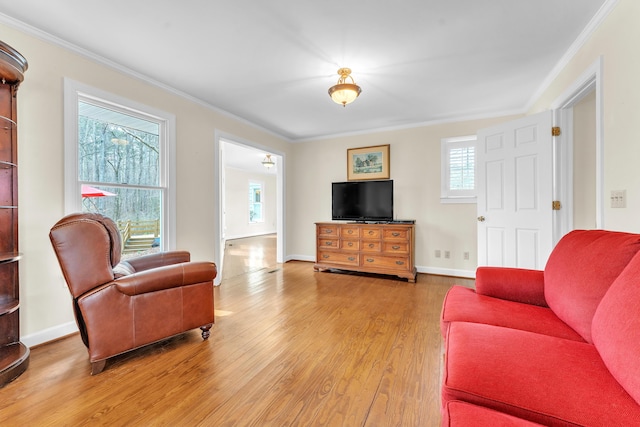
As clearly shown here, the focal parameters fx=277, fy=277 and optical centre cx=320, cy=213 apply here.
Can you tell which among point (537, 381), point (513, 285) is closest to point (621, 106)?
point (513, 285)

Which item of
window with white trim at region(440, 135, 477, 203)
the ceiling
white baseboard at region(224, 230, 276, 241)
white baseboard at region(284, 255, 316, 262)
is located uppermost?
the ceiling

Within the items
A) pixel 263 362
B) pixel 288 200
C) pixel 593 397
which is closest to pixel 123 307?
pixel 263 362

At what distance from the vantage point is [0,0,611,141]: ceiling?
1881 millimetres

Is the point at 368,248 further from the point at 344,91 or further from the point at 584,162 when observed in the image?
the point at 584,162

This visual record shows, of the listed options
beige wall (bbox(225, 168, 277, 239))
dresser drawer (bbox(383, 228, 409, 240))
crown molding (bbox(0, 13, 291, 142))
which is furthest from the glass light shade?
beige wall (bbox(225, 168, 277, 239))

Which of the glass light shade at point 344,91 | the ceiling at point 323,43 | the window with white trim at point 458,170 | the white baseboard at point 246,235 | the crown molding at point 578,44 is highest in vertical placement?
the ceiling at point 323,43

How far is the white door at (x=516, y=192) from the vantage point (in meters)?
2.74

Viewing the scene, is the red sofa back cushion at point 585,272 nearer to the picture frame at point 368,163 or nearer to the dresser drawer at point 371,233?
the dresser drawer at point 371,233

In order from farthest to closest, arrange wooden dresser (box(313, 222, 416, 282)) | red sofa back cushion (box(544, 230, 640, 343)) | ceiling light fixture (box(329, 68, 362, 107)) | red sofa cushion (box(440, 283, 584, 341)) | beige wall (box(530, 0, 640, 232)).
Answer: wooden dresser (box(313, 222, 416, 282)), ceiling light fixture (box(329, 68, 362, 107)), beige wall (box(530, 0, 640, 232)), red sofa cushion (box(440, 283, 584, 341)), red sofa back cushion (box(544, 230, 640, 343))

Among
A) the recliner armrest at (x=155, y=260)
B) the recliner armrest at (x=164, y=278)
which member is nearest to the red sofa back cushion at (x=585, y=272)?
the recliner armrest at (x=164, y=278)

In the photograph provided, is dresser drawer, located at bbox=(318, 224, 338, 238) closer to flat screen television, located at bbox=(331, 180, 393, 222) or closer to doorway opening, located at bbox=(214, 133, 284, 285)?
flat screen television, located at bbox=(331, 180, 393, 222)

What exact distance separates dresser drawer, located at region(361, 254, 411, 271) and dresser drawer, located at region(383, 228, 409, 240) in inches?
11.4

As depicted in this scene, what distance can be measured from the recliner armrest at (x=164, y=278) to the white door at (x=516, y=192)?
9.88 ft

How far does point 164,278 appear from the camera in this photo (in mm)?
1905
